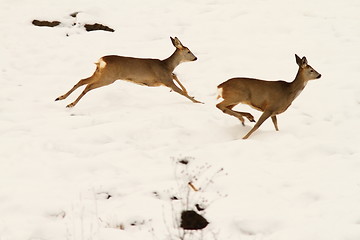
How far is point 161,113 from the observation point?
29.4 feet

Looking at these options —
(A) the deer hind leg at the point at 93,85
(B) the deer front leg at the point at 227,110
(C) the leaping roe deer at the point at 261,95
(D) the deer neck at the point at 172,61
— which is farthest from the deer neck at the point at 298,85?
(A) the deer hind leg at the point at 93,85

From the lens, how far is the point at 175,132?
8211 mm

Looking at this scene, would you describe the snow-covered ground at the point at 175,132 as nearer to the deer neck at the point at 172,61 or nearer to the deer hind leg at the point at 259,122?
the deer hind leg at the point at 259,122

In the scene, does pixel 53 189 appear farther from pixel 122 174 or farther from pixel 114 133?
pixel 114 133

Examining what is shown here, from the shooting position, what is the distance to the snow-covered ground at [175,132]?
5.60 metres

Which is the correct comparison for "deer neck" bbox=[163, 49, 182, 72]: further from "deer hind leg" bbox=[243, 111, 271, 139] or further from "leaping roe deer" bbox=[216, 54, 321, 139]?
"deer hind leg" bbox=[243, 111, 271, 139]

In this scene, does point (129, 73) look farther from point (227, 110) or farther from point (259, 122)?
point (259, 122)

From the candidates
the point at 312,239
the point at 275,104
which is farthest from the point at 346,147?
the point at 312,239

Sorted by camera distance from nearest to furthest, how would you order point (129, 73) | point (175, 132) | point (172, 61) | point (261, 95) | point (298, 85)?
point (175, 132) < point (261, 95) < point (298, 85) < point (129, 73) < point (172, 61)

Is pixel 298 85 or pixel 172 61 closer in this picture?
pixel 298 85

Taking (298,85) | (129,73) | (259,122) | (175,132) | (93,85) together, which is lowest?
(93,85)

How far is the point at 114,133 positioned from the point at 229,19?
7201mm

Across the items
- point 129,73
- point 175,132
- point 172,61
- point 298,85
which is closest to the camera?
point 175,132

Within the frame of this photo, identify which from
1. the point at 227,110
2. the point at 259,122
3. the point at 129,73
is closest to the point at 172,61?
the point at 129,73
